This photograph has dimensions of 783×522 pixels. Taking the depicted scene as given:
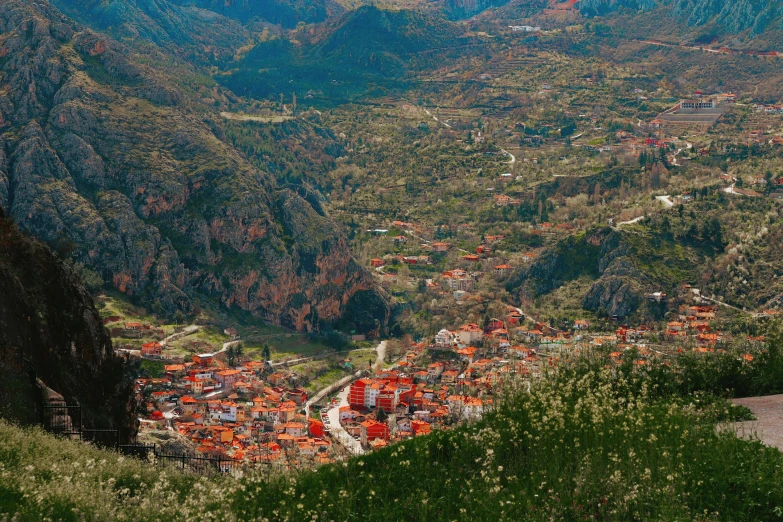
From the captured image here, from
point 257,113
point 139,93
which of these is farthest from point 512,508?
point 257,113

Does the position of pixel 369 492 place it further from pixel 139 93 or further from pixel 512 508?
pixel 139 93

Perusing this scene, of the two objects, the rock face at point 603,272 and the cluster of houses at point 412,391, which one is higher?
the rock face at point 603,272

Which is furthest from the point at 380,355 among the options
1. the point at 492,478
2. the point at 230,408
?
the point at 492,478

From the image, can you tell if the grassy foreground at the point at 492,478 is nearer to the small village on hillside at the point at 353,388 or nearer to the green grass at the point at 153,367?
the small village on hillside at the point at 353,388

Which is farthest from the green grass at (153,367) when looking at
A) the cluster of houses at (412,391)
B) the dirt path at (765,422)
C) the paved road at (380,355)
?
the dirt path at (765,422)

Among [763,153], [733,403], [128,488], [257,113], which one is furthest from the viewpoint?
[257,113]

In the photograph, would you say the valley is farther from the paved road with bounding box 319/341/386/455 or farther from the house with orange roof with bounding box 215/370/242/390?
the paved road with bounding box 319/341/386/455
